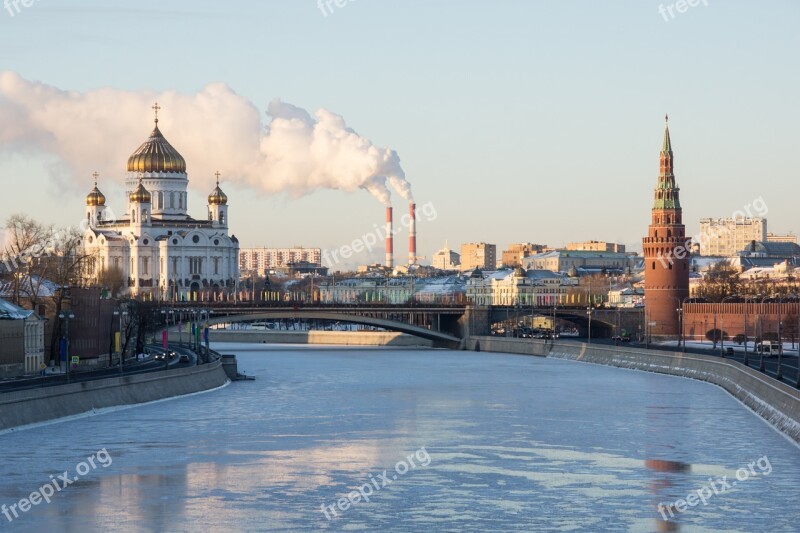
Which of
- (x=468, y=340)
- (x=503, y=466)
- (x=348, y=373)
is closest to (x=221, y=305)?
(x=468, y=340)

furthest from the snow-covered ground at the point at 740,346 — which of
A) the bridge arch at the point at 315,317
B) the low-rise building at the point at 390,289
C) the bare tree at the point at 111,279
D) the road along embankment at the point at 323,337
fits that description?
the low-rise building at the point at 390,289

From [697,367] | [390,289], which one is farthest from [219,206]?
[697,367]

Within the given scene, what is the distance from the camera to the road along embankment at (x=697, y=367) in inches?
1800

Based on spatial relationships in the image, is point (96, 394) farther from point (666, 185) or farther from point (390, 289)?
point (390, 289)

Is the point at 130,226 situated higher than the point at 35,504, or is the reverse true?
the point at 130,226

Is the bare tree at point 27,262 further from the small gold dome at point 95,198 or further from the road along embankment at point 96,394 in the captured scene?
the small gold dome at point 95,198

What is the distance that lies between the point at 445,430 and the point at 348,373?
31.3 meters

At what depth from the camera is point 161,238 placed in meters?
147

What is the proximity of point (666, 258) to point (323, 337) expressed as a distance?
30506 mm

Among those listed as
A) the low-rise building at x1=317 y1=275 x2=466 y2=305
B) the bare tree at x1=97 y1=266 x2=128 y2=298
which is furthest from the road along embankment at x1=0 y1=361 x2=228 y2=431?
the low-rise building at x1=317 y1=275 x2=466 y2=305

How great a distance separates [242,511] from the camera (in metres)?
31.7

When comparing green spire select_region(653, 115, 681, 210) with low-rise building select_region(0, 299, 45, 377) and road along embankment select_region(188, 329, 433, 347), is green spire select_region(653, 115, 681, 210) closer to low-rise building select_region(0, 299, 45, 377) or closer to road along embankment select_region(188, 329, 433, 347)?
road along embankment select_region(188, 329, 433, 347)

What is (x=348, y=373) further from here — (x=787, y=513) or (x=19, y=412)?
(x=787, y=513)

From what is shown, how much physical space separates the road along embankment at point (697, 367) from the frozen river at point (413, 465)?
0.82 metres
